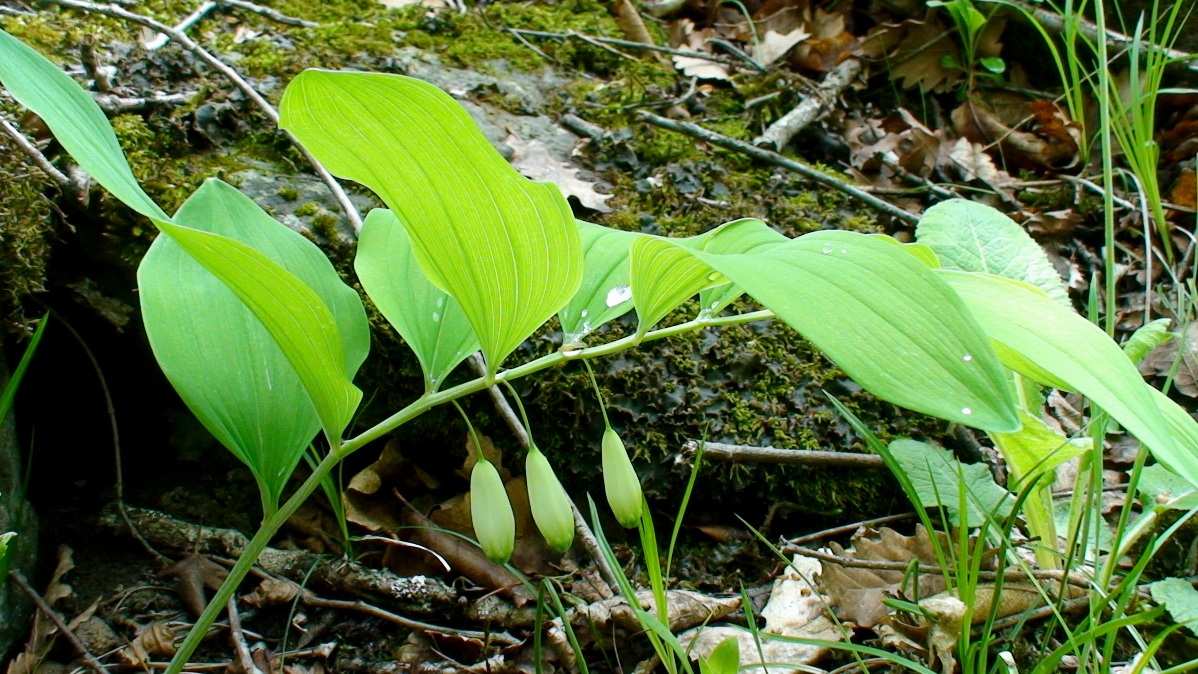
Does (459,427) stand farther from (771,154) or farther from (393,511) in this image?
(771,154)

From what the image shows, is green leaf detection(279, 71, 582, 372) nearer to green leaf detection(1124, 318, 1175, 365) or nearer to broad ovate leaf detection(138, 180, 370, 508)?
broad ovate leaf detection(138, 180, 370, 508)

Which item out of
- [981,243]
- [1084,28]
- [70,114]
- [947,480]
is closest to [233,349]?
[70,114]

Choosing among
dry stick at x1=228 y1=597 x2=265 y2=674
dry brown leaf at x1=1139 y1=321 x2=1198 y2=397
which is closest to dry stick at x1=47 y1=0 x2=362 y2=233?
dry stick at x1=228 y1=597 x2=265 y2=674

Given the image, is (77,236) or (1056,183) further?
(1056,183)

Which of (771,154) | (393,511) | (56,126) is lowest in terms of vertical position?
(393,511)

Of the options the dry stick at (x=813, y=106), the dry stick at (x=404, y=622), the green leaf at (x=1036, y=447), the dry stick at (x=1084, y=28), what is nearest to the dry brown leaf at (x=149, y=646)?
the dry stick at (x=404, y=622)

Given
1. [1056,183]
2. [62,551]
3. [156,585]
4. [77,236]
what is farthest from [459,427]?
[1056,183]

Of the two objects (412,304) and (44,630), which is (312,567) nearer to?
(44,630)
